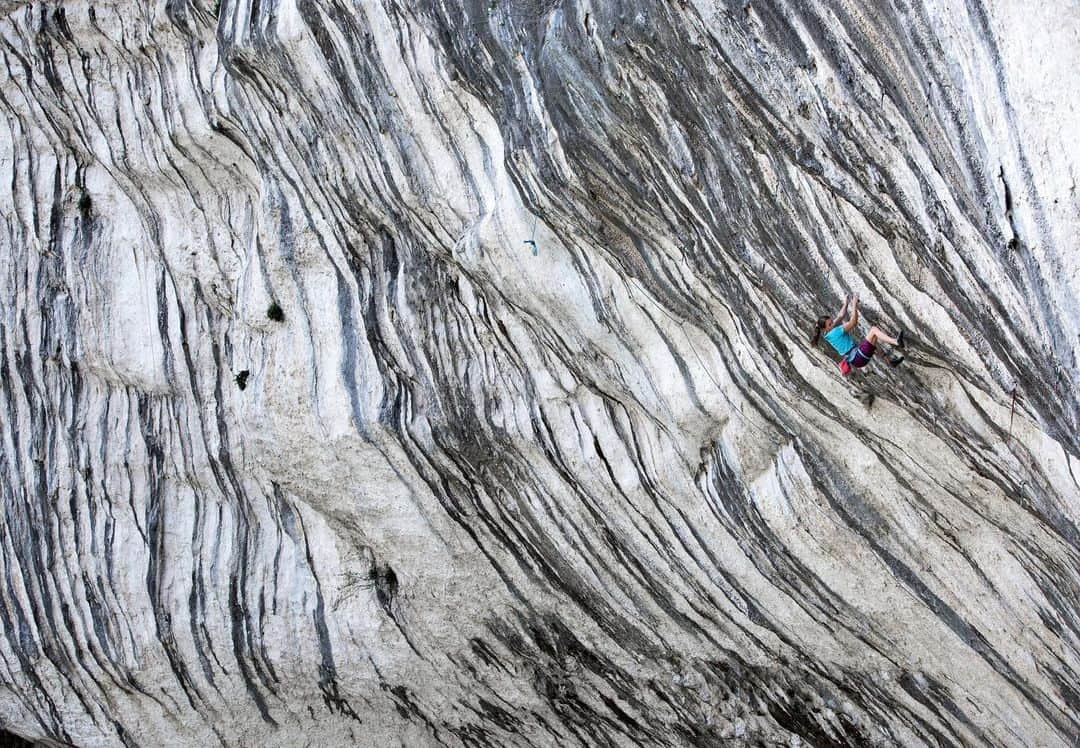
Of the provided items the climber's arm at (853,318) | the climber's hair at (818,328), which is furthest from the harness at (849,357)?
the climber's hair at (818,328)

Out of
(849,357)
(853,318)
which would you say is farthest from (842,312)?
(849,357)

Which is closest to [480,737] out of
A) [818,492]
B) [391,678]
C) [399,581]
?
[391,678]

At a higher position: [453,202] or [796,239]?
[453,202]

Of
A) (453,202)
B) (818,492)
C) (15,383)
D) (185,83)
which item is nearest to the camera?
(818,492)

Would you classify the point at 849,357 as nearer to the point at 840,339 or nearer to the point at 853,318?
the point at 840,339

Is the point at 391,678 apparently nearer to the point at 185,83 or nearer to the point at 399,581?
the point at 399,581

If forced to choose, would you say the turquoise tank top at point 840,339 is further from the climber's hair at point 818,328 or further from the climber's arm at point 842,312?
the climber's hair at point 818,328
